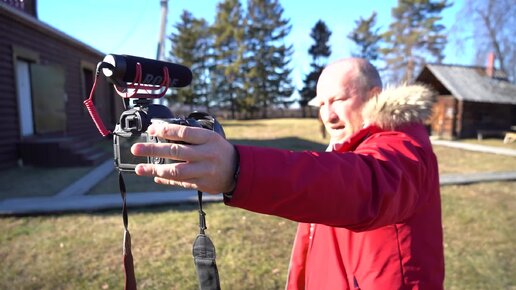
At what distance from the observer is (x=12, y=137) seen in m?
9.07

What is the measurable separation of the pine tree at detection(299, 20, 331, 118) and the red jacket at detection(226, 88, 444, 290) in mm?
46196

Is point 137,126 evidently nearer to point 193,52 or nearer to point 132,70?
point 132,70

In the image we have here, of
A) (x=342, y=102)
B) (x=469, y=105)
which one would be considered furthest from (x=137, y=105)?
(x=469, y=105)

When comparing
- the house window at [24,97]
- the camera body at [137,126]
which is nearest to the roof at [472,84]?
the house window at [24,97]

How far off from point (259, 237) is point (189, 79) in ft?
12.0

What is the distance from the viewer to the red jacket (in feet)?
2.93

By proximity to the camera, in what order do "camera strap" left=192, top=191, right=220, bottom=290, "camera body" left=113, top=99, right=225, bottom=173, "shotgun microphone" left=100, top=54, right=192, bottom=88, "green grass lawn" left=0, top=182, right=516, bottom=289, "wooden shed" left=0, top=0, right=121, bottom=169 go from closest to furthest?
"camera body" left=113, top=99, right=225, bottom=173 → "shotgun microphone" left=100, top=54, right=192, bottom=88 → "camera strap" left=192, top=191, right=220, bottom=290 → "green grass lawn" left=0, top=182, right=516, bottom=289 → "wooden shed" left=0, top=0, right=121, bottom=169

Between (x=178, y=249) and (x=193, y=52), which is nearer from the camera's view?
(x=178, y=249)

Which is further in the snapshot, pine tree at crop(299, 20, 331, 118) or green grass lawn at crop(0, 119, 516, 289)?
pine tree at crop(299, 20, 331, 118)

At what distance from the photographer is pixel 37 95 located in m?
10.3

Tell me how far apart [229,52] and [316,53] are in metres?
12.3

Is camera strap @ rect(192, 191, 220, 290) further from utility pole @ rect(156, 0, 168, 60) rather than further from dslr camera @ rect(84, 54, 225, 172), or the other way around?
utility pole @ rect(156, 0, 168, 60)

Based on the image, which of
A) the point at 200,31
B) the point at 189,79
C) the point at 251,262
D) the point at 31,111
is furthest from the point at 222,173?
the point at 200,31

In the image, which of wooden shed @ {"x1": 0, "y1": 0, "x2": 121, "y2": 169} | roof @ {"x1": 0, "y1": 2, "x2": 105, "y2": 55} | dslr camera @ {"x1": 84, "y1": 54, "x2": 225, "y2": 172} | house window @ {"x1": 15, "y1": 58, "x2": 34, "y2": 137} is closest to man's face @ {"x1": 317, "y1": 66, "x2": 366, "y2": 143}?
dslr camera @ {"x1": 84, "y1": 54, "x2": 225, "y2": 172}
